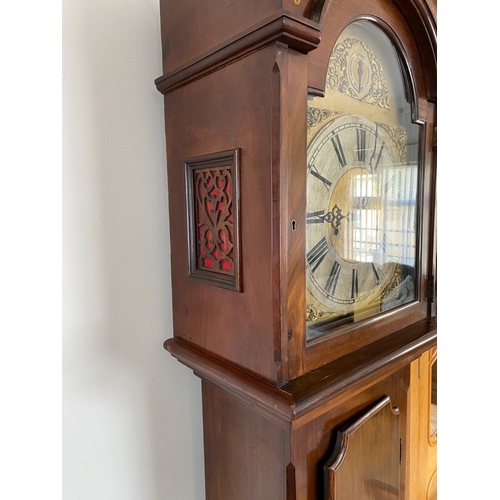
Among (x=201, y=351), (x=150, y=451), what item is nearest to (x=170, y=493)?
(x=150, y=451)

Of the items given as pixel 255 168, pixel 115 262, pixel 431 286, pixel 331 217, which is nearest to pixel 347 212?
pixel 331 217

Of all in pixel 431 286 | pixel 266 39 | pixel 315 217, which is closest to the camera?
pixel 266 39

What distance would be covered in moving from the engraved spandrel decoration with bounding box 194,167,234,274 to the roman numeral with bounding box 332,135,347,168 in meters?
0.17

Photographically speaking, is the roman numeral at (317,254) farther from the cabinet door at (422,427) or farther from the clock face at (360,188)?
the cabinet door at (422,427)

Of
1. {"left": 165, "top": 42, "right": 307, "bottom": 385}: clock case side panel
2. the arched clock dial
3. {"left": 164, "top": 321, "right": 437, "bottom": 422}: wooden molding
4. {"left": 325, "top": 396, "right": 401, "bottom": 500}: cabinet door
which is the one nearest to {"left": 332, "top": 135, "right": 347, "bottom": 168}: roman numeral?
the arched clock dial

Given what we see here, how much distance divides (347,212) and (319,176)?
9 centimetres

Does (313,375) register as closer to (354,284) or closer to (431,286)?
(354,284)

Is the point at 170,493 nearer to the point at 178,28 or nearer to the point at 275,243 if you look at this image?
the point at 275,243

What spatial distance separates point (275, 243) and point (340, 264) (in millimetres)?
182

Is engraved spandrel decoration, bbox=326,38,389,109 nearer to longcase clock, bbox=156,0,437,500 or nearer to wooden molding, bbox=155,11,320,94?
longcase clock, bbox=156,0,437,500

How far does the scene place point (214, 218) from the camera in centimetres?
66

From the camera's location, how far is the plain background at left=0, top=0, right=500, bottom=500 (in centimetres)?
19

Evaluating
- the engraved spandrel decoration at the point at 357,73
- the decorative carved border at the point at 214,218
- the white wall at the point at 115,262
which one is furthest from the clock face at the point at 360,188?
the white wall at the point at 115,262
